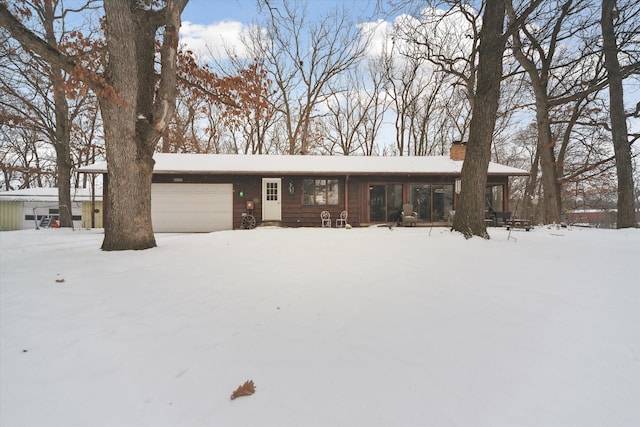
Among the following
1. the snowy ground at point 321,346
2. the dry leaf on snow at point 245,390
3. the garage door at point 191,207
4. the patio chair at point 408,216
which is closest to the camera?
the snowy ground at point 321,346

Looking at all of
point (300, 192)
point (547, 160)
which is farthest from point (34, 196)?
point (547, 160)

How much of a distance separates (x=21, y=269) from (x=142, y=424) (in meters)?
4.14

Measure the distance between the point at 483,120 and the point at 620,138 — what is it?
6.56 metres

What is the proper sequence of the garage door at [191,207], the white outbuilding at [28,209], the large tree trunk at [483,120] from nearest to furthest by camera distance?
the large tree trunk at [483,120] < the garage door at [191,207] < the white outbuilding at [28,209]

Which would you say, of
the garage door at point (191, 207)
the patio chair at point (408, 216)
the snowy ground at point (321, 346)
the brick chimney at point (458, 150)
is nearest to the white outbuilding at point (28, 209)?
the garage door at point (191, 207)

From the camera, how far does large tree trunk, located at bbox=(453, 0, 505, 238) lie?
6.48m

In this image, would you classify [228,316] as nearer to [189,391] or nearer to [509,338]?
[189,391]

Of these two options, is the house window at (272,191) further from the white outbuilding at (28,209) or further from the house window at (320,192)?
the white outbuilding at (28,209)

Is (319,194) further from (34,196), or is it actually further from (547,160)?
(34,196)

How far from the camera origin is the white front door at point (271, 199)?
12.3 m

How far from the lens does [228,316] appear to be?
2549mm

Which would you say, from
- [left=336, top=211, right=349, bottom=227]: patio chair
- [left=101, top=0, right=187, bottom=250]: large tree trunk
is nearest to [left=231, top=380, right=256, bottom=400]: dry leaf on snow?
[left=101, top=0, right=187, bottom=250]: large tree trunk

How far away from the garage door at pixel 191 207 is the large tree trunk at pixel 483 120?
365 inches

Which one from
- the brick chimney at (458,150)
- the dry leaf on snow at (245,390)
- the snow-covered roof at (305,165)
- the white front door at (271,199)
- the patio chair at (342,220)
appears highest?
the brick chimney at (458,150)
